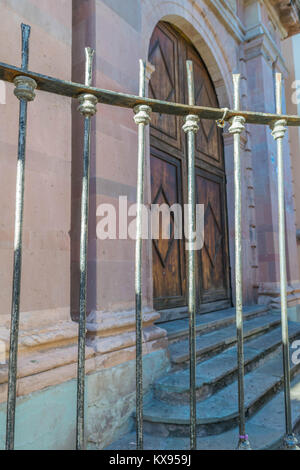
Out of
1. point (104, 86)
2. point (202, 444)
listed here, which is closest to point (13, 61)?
point (104, 86)

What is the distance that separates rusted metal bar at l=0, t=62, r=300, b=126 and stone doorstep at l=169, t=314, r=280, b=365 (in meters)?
1.88

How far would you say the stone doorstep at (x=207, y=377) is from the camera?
2.29 meters

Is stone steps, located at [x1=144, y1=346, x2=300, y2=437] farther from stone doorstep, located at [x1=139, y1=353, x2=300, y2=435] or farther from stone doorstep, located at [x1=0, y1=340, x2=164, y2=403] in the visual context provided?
stone doorstep, located at [x1=0, y1=340, x2=164, y2=403]

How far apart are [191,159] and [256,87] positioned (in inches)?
200

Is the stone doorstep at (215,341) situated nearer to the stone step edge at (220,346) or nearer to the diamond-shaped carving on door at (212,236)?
the stone step edge at (220,346)

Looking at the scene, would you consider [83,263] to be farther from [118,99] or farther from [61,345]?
[61,345]

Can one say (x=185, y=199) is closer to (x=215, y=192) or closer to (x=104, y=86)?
(x=215, y=192)

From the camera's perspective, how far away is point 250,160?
18.4 ft

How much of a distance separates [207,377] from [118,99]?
1.97 metres

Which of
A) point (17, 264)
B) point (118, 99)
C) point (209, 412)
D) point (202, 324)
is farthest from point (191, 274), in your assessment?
point (202, 324)

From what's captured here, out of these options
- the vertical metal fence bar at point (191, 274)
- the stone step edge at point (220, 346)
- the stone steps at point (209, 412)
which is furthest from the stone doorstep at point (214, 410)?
the vertical metal fence bar at point (191, 274)

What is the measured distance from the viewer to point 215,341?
3064 millimetres

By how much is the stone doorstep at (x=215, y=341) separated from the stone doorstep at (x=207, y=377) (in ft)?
0.24

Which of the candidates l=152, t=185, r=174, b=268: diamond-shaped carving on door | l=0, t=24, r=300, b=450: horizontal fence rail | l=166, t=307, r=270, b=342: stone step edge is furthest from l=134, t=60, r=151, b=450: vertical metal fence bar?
l=152, t=185, r=174, b=268: diamond-shaped carving on door
